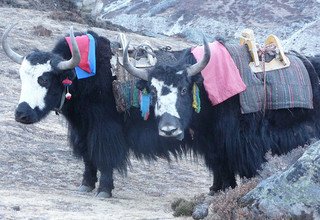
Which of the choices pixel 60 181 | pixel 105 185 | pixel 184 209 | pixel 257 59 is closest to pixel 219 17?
pixel 60 181

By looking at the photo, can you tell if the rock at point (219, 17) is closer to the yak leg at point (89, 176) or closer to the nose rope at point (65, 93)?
the yak leg at point (89, 176)

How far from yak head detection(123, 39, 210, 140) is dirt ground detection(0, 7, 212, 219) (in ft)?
2.18

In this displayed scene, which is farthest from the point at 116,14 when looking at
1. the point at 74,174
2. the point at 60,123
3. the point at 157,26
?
the point at 74,174

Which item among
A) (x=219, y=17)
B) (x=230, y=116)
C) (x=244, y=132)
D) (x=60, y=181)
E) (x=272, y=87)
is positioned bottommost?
(x=219, y=17)

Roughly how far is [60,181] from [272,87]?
2.20m

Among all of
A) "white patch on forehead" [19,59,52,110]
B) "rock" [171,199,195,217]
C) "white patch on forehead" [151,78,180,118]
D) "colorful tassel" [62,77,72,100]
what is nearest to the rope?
"white patch on forehead" [151,78,180,118]

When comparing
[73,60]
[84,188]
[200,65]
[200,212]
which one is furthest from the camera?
[84,188]

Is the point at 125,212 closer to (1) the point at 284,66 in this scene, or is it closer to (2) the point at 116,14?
(1) the point at 284,66

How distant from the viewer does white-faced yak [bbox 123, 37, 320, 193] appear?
5660 millimetres

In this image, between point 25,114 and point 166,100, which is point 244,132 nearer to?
point 166,100

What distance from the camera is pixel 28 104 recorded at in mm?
5945

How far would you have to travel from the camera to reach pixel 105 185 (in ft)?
20.4

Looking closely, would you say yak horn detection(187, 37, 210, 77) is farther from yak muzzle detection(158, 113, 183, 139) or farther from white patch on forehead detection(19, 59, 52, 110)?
white patch on forehead detection(19, 59, 52, 110)

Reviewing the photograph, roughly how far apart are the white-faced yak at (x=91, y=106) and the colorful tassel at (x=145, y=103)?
0.54ft
